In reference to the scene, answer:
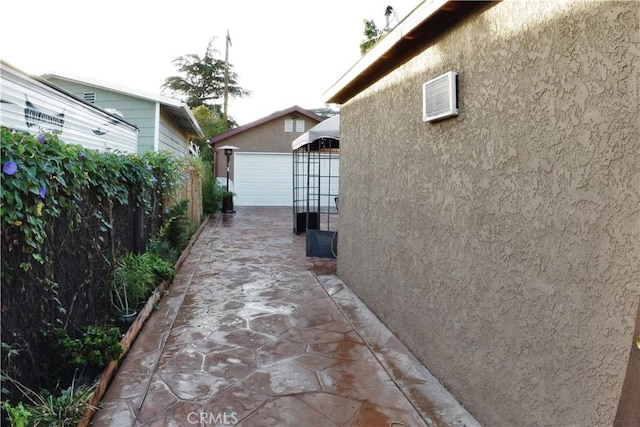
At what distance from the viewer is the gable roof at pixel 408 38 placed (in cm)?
290

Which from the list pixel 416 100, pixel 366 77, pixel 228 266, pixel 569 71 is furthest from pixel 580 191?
pixel 228 266

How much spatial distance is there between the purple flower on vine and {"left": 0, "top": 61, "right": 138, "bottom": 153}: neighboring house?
1754 mm

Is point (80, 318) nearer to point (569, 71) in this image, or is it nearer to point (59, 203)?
point (59, 203)

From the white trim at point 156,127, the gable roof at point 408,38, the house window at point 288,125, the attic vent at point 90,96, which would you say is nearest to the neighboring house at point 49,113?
the white trim at point 156,127

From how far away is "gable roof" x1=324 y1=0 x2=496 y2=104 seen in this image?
2.90 metres

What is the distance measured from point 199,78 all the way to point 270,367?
31.6 metres

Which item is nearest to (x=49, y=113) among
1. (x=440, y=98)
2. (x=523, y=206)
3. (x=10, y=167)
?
(x=10, y=167)

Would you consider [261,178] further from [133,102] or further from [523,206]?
[523,206]

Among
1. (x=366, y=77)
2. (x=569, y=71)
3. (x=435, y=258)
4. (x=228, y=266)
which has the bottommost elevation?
(x=228, y=266)

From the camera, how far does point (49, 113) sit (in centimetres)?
645

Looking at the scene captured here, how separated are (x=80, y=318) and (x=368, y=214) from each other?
3.12 meters

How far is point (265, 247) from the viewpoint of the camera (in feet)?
30.7

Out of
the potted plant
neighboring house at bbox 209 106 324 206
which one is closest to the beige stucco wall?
neighboring house at bbox 209 106 324 206

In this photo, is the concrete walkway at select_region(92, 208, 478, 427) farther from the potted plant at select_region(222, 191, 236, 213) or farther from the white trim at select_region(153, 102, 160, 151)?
the potted plant at select_region(222, 191, 236, 213)
